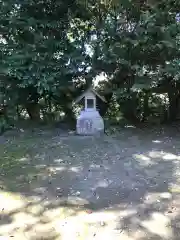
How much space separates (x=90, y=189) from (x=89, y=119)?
2462 millimetres

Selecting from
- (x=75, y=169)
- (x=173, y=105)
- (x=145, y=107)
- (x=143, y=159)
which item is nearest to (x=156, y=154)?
(x=143, y=159)

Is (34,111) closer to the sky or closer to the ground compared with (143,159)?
closer to the sky

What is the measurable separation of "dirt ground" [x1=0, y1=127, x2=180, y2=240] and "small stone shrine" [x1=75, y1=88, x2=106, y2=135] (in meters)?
0.38

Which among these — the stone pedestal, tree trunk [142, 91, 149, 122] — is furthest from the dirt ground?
tree trunk [142, 91, 149, 122]

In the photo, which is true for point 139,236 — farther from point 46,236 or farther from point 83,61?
point 83,61

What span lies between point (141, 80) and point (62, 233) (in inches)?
138

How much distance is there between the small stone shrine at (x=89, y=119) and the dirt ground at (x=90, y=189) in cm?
38

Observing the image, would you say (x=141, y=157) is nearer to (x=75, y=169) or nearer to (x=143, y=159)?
(x=143, y=159)

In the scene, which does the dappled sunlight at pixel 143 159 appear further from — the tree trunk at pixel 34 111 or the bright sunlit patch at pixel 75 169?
the tree trunk at pixel 34 111

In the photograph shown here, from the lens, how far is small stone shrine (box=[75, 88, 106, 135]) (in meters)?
5.31

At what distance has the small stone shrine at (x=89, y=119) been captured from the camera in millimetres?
5309

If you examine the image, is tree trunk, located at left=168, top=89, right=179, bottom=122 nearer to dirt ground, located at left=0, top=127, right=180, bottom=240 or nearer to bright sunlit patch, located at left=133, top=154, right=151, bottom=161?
dirt ground, located at left=0, top=127, right=180, bottom=240

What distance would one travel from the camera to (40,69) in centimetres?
527

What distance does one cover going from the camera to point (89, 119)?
17.4 ft
